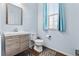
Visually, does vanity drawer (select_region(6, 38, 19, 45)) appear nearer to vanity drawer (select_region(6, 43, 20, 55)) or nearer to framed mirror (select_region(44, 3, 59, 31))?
vanity drawer (select_region(6, 43, 20, 55))

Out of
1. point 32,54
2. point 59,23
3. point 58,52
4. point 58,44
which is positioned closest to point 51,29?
point 59,23

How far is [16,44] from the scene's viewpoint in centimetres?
174

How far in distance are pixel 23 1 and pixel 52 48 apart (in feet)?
3.18

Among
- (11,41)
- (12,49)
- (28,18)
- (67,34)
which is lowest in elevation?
(12,49)

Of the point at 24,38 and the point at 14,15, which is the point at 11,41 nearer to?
the point at 24,38

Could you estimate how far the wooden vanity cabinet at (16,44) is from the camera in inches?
66.2

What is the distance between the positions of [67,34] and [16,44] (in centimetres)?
90

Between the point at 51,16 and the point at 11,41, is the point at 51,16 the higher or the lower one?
the higher one

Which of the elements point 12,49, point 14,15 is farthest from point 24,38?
point 14,15

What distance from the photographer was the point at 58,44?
177 centimetres

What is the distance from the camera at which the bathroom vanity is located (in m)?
1.68

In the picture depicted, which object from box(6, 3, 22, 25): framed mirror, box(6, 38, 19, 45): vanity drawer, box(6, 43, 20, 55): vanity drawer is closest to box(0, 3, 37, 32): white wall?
box(6, 3, 22, 25): framed mirror

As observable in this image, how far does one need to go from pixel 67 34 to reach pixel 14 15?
0.98 meters

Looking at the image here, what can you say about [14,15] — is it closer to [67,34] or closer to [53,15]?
[53,15]
